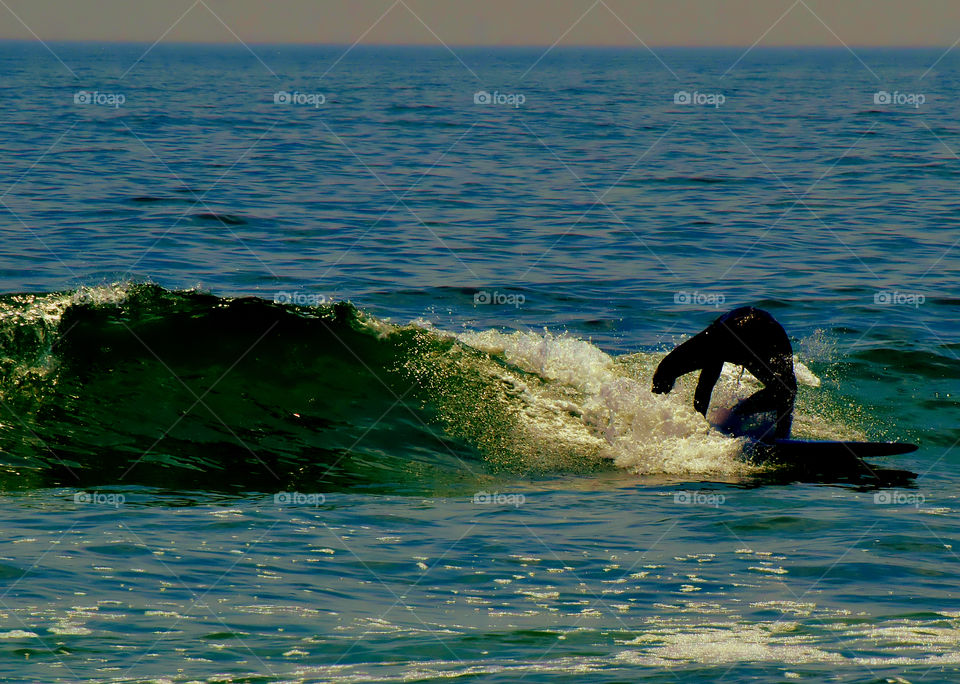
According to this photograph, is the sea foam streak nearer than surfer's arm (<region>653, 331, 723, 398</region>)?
Yes

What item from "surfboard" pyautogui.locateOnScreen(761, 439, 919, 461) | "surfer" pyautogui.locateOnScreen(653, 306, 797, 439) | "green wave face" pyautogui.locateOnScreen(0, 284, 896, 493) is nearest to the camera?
"green wave face" pyautogui.locateOnScreen(0, 284, 896, 493)

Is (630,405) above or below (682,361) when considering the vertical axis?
below

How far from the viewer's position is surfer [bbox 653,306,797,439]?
1144 cm

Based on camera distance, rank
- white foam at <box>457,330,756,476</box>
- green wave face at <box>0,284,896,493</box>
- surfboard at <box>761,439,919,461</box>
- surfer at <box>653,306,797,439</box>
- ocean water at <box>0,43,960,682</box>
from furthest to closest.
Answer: surfer at <box>653,306,797,439</box> < white foam at <box>457,330,756,476</box> < surfboard at <box>761,439,919,461</box> < green wave face at <box>0,284,896,493</box> < ocean water at <box>0,43,960,682</box>

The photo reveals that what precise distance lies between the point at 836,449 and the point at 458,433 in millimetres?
3758

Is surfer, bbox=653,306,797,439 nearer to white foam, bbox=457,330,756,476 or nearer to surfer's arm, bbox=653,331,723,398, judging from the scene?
surfer's arm, bbox=653,331,723,398

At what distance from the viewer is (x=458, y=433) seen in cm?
1199

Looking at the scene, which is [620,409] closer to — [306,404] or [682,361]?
[682,361]

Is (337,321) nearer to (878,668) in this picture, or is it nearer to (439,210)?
(878,668)

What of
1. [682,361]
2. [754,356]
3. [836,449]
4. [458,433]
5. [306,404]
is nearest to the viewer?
[836,449]

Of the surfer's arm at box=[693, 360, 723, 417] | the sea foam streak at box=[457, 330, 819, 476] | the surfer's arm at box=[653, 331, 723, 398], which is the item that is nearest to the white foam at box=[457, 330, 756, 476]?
the sea foam streak at box=[457, 330, 819, 476]

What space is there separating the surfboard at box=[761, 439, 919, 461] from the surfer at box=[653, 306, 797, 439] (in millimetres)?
420

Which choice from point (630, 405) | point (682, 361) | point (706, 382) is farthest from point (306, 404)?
point (706, 382)

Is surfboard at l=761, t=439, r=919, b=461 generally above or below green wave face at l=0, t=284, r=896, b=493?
below
